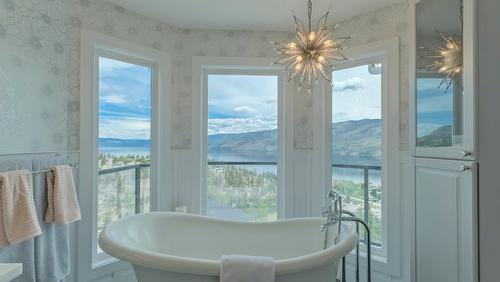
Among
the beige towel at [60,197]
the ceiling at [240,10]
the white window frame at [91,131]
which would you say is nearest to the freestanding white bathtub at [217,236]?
the beige towel at [60,197]

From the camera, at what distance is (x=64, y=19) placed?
7.73 feet

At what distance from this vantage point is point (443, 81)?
67.8 inches

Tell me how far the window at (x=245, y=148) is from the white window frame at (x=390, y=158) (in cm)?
103

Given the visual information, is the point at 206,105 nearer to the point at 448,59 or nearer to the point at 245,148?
the point at 245,148

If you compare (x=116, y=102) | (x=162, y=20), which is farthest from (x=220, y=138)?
(x=162, y=20)

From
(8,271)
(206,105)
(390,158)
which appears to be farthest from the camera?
(206,105)

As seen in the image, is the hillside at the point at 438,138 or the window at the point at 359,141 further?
the window at the point at 359,141

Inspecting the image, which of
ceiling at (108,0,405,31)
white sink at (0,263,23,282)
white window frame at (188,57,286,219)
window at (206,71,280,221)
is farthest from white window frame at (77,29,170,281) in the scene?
white sink at (0,263,23,282)

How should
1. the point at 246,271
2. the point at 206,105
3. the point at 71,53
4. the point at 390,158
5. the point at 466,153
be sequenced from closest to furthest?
1. the point at 466,153
2. the point at 246,271
3. the point at 71,53
4. the point at 390,158
5. the point at 206,105

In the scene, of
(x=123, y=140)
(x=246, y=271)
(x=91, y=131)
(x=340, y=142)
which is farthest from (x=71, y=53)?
(x=340, y=142)

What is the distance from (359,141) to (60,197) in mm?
2416

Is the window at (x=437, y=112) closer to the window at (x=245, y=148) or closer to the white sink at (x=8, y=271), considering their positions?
the window at (x=245, y=148)

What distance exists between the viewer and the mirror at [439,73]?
159 cm

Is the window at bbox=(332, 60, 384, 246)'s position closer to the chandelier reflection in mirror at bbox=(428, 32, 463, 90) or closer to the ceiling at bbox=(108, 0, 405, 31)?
the ceiling at bbox=(108, 0, 405, 31)
